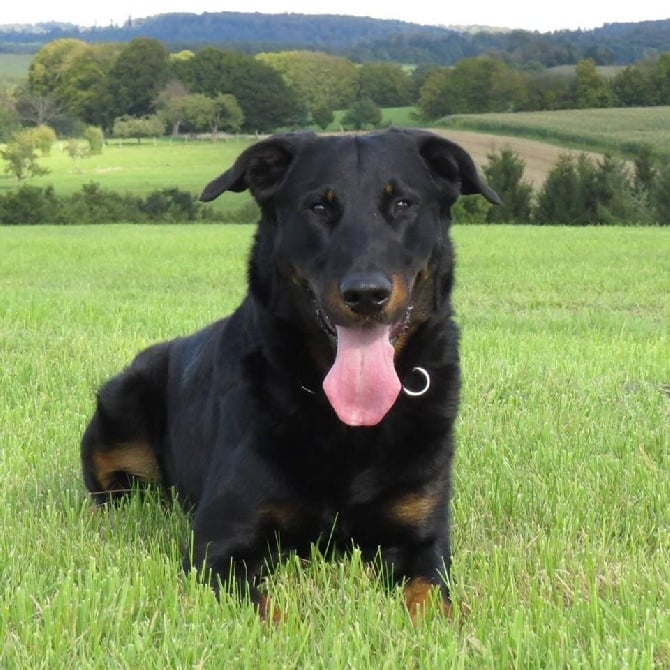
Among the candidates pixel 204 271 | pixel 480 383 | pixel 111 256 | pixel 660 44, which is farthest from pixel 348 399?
pixel 660 44

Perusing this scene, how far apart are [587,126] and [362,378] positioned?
219ft

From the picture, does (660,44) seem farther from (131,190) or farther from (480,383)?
(480,383)

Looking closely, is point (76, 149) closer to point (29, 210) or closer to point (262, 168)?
point (29, 210)

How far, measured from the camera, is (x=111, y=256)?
23.5m

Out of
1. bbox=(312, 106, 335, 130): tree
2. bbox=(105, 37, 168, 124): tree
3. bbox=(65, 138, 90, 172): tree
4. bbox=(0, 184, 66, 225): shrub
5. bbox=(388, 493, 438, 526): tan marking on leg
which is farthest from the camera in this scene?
bbox=(105, 37, 168, 124): tree

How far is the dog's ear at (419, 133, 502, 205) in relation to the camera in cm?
363

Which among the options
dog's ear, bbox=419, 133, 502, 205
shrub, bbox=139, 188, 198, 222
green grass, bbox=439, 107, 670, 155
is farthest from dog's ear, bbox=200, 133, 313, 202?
green grass, bbox=439, 107, 670, 155

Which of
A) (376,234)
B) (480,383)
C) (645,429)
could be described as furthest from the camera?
(480,383)

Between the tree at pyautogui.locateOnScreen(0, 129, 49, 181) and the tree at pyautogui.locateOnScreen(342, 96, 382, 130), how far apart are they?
20.4 m

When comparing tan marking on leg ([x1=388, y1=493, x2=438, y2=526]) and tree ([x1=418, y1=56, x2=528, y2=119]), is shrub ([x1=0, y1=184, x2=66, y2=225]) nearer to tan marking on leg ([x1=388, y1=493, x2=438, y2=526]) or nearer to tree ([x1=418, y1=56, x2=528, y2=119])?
tree ([x1=418, y1=56, x2=528, y2=119])

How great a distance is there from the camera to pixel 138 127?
82000 mm

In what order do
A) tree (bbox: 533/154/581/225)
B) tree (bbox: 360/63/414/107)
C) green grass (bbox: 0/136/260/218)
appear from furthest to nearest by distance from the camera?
1. tree (bbox: 360/63/414/107)
2. green grass (bbox: 0/136/260/218)
3. tree (bbox: 533/154/581/225)

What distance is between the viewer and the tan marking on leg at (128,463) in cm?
451

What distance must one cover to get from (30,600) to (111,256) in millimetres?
21012
